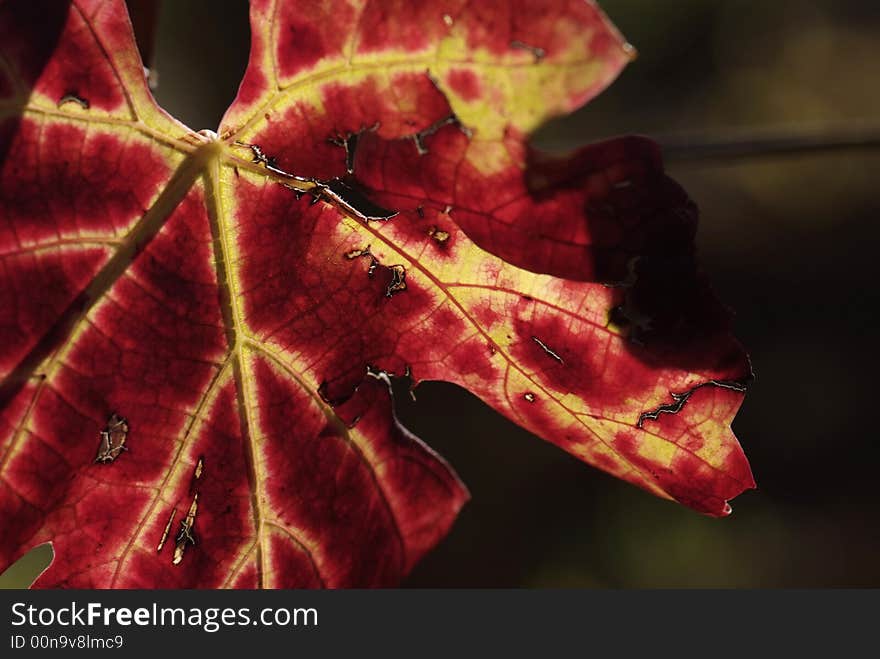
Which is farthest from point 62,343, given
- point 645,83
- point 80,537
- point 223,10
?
point 645,83

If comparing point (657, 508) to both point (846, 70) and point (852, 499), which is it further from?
point (846, 70)

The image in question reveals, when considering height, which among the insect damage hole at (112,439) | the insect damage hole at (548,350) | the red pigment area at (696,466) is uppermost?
the insect damage hole at (112,439)

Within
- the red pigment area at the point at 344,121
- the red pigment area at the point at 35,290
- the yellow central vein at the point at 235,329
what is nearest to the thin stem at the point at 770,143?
the red pigment area at the point at 344,121

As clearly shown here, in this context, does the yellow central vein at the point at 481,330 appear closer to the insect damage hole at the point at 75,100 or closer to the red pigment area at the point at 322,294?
the red pigment area at the point at 322,294

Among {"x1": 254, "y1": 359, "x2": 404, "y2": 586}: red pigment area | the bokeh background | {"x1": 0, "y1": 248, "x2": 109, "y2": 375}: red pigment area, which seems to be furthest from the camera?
the bokeh background

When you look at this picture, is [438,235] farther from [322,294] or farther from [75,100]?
[75,100]

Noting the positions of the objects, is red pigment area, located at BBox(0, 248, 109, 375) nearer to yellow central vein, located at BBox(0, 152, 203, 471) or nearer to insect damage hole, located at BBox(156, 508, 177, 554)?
yellow central vein, located at BBox(0, 152, 203, 471)

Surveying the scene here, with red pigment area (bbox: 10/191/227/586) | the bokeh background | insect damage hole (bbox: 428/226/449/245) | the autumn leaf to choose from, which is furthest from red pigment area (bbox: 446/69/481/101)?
the bokeh background

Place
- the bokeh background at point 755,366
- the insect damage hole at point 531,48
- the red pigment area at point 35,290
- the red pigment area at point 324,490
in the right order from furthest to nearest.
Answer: the bokeh background at point 755,366 < the red pigment area at point 324,490 < the red pigment area at point 35,290 < the insect damage hole at point 531,48
